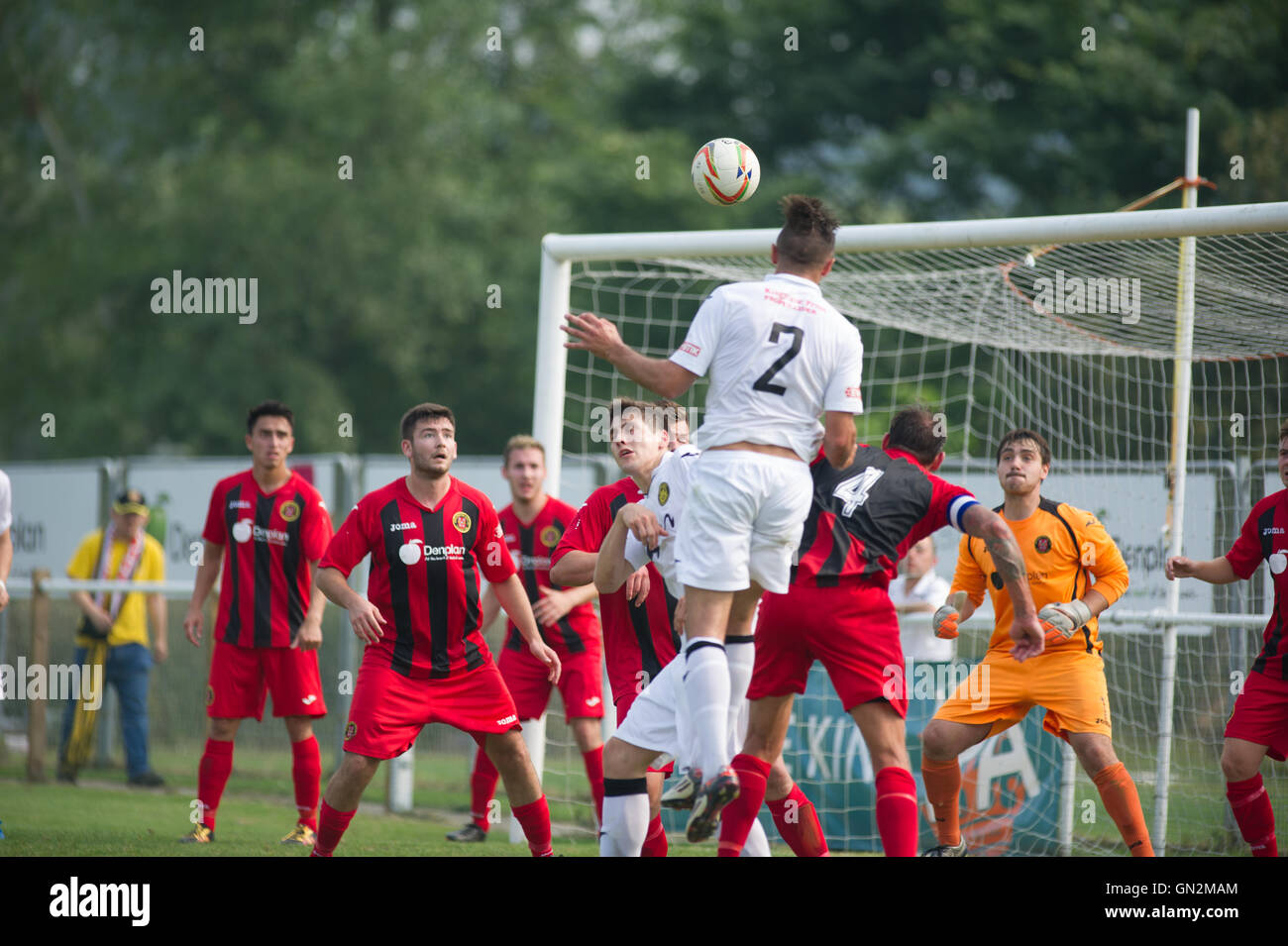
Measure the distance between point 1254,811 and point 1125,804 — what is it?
2.67 feet

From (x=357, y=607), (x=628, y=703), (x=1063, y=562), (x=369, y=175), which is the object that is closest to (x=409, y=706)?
(x=357, y=607)

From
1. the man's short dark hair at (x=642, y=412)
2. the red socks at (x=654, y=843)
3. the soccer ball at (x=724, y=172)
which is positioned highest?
the soccer ball at (x=724, y=172)

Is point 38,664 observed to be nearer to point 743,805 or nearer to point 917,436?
point 743,805

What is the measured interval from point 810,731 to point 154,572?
6.30 meters

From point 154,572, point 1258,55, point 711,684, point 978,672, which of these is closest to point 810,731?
point 978,672

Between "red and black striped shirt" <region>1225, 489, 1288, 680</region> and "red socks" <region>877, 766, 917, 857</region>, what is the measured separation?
8.70 feet

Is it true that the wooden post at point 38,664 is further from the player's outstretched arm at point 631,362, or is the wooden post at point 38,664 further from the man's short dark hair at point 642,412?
the player's outstretched arm at point 631,362

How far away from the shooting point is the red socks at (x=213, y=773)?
8.52 meters

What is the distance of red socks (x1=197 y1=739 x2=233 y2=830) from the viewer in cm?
852

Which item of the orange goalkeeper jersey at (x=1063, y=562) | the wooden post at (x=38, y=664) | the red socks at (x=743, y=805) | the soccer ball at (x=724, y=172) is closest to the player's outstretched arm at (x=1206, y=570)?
the orange goalkeeper jersey at (x=1063, y=562)

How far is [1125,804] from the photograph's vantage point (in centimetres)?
713

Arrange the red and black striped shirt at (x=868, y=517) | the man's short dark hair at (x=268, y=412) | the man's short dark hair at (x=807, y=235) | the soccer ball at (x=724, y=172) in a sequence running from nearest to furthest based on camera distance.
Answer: the man's short dark hair at (x=807, y=235) < the red and black striped shirt at (x=868, y=517) < the soccer ball at (x=724, y=172) < the man's short dark hair at (x=268, y=412)
